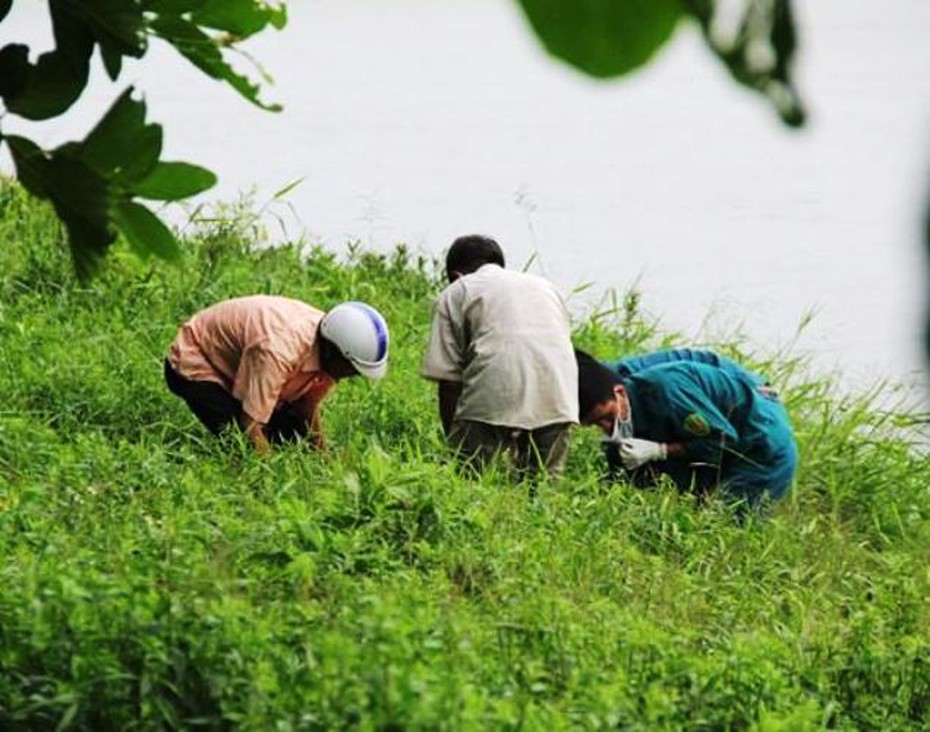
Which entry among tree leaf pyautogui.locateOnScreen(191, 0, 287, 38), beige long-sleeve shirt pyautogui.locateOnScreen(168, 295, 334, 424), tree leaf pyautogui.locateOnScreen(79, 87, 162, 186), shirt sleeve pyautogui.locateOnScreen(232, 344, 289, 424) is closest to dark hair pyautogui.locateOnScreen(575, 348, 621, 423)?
beige long-sleeve shirt pyautogui.locateOnScreen(168, 295, 334, 424)

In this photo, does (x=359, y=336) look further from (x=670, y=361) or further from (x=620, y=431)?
(x=670, y=361)

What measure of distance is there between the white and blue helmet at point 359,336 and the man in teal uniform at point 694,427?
0.66 metres

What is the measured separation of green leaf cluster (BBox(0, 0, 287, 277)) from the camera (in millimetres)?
2119

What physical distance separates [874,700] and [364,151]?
8.57 m

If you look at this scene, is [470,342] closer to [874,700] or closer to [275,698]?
[874,700]

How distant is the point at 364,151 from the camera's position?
514 inches

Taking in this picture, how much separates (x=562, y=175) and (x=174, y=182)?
1029cm

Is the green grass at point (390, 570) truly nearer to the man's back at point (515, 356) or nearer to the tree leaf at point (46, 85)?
the man's back at point (515, 356)

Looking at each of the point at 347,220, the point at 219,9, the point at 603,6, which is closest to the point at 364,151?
the point at 347,220

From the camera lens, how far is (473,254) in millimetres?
7285

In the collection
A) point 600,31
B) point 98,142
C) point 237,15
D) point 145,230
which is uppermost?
point 600,31

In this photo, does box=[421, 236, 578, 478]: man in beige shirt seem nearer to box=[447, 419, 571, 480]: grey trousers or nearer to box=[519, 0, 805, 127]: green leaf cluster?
box=[447, 419, 571, 480]: grey trousers

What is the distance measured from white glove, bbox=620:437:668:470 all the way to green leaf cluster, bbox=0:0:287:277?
15.2ft

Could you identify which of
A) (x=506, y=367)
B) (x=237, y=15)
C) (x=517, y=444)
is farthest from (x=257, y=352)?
(x=237, y=15)
